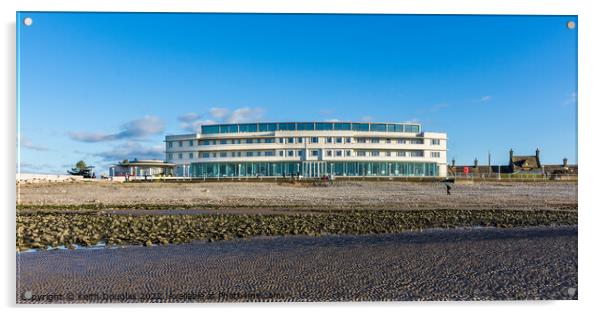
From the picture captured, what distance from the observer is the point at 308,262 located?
22.9 ft

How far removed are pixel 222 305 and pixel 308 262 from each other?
88.3 inches

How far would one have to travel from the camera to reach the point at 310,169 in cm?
3650

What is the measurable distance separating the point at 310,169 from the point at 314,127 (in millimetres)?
3343

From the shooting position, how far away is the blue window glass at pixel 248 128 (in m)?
36.2

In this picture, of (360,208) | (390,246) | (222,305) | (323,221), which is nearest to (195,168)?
(360,208)

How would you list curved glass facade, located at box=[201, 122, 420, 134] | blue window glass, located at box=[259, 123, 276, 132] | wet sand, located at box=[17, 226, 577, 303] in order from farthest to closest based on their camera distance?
curved glass facade, located at box=[201, 122, 420, 134], blue window glass, located at box=[259, 123, 276, 132], wet sand, located at box=[17, 226, 577, 303]

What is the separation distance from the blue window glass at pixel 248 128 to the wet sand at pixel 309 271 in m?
27.5

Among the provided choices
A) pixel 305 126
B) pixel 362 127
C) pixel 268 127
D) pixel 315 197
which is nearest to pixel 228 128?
pixel 268 127

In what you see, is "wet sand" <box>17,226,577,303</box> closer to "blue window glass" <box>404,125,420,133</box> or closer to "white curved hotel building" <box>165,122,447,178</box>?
"white curved hotel building" <box>165,122,447,178</box>

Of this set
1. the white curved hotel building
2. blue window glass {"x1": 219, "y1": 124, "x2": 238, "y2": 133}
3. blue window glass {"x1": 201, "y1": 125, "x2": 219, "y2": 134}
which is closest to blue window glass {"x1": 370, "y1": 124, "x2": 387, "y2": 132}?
the white curved hotel building

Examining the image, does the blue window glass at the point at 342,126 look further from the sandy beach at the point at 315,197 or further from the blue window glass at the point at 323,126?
the sandy beach at the point at 315,197

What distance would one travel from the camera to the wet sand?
5316 millimetres

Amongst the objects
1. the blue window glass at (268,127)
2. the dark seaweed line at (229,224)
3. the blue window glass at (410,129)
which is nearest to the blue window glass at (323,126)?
the blue window glass at (268,127)
